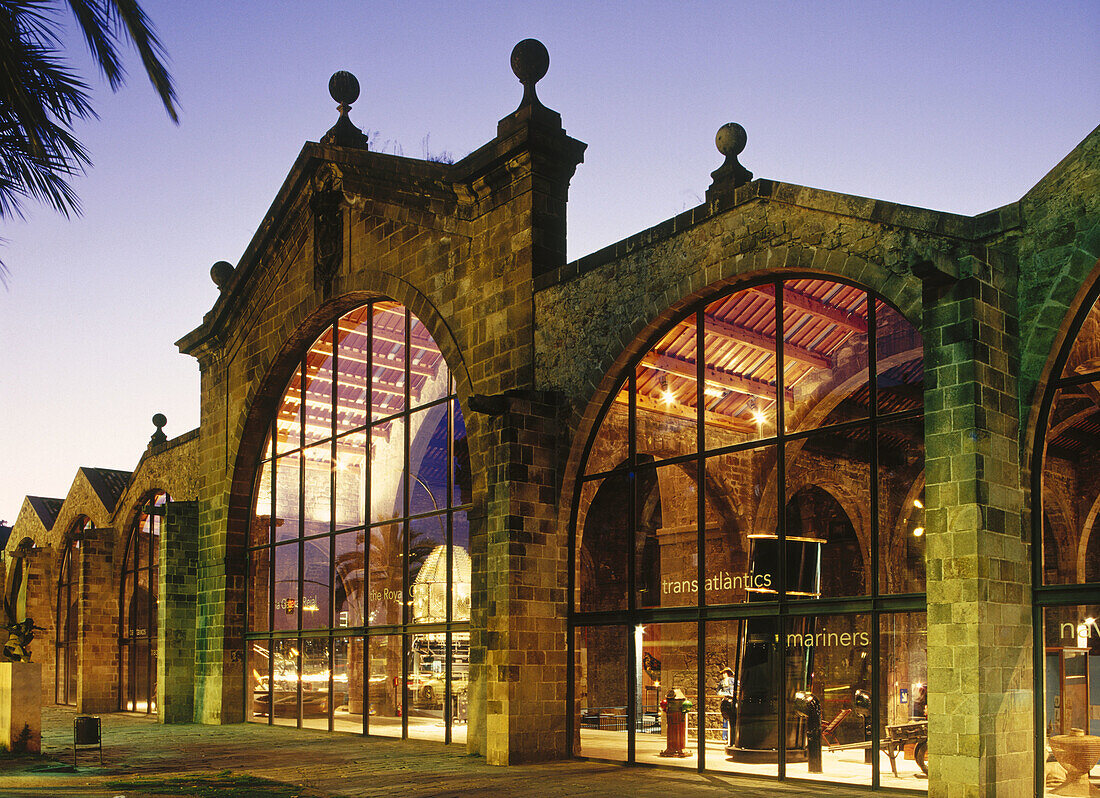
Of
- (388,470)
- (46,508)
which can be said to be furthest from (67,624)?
(388,470)

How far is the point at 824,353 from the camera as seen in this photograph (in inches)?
504

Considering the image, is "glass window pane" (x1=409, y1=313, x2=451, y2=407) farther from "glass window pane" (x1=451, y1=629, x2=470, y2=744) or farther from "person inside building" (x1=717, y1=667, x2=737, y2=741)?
"person inside building" (x1=717, y1=667, x2=737, y2=741)

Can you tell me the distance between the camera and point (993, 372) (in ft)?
34.6

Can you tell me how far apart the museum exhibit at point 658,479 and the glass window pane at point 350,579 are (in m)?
0.07

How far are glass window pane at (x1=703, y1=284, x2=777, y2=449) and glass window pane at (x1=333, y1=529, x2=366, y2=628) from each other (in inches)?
327

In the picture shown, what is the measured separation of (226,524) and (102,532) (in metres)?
8.55

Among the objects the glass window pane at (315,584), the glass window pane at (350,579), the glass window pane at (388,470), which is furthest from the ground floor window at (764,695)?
the glass window pane at (315,584)

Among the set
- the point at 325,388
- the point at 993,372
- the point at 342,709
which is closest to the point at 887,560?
the point at 993,372

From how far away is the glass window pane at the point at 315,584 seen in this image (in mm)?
20984

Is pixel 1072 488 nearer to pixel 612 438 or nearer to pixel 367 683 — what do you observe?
pixel 612 438

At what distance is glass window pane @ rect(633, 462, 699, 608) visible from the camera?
14.2 m

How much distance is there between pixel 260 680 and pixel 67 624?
15.1 metres

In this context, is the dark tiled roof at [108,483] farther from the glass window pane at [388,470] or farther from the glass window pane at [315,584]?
the glass window pane at [388,470]

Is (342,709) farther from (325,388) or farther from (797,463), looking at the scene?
(797,463)
